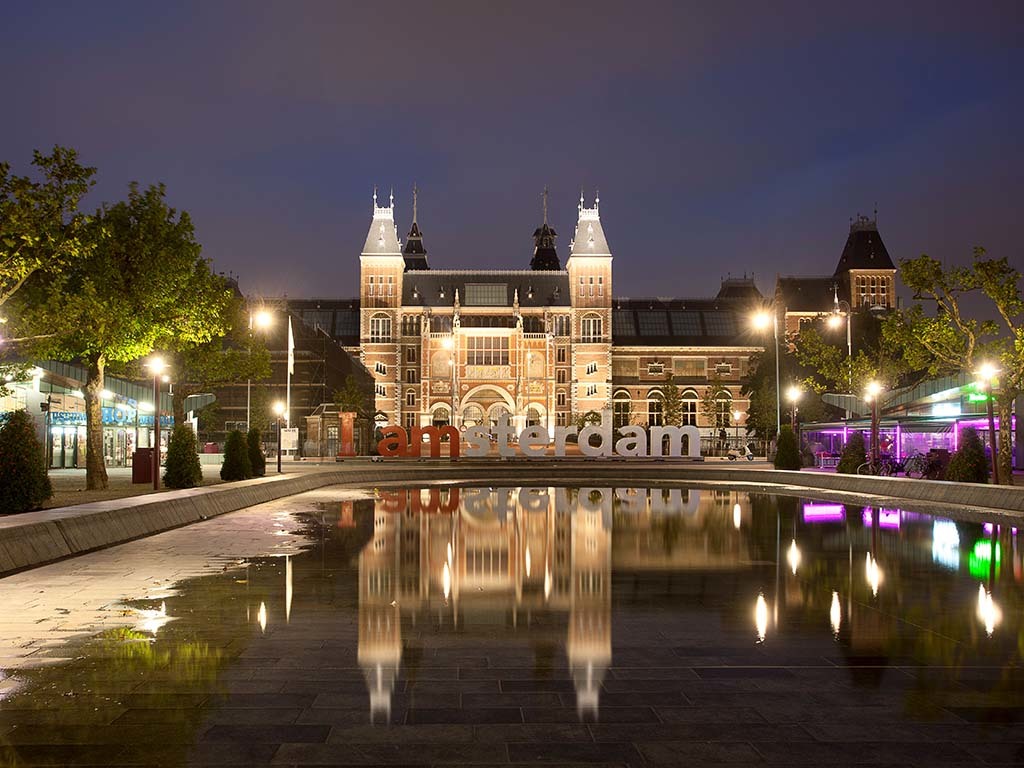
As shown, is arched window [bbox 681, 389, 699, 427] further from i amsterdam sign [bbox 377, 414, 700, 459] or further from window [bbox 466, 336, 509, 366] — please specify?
i amsterdam sign [bbox 377, 414, 700, 459]

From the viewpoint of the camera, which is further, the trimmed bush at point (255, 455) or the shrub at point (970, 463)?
the trimmed bush at point (255, 455)

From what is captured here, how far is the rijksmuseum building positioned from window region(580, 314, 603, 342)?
108 mm

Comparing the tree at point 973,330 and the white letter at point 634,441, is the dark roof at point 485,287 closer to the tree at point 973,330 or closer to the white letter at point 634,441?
the white letter at point 634,441

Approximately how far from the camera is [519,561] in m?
11.7

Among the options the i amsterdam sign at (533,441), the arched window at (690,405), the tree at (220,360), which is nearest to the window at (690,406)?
the arched window at (690,405)

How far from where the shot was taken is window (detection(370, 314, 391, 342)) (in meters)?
89.0

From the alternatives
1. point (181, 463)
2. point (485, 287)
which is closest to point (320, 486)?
point (181, 463)

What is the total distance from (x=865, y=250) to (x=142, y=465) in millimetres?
80209

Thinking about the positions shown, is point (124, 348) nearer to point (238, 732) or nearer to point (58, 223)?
point (58, 223)

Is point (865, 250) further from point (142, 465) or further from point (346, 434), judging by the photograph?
point (142, 465)

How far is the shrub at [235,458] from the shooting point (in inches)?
1044

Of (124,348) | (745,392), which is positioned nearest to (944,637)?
(124,348)

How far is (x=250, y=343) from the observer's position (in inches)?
1294

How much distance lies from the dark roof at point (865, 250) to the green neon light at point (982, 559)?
82164mm
